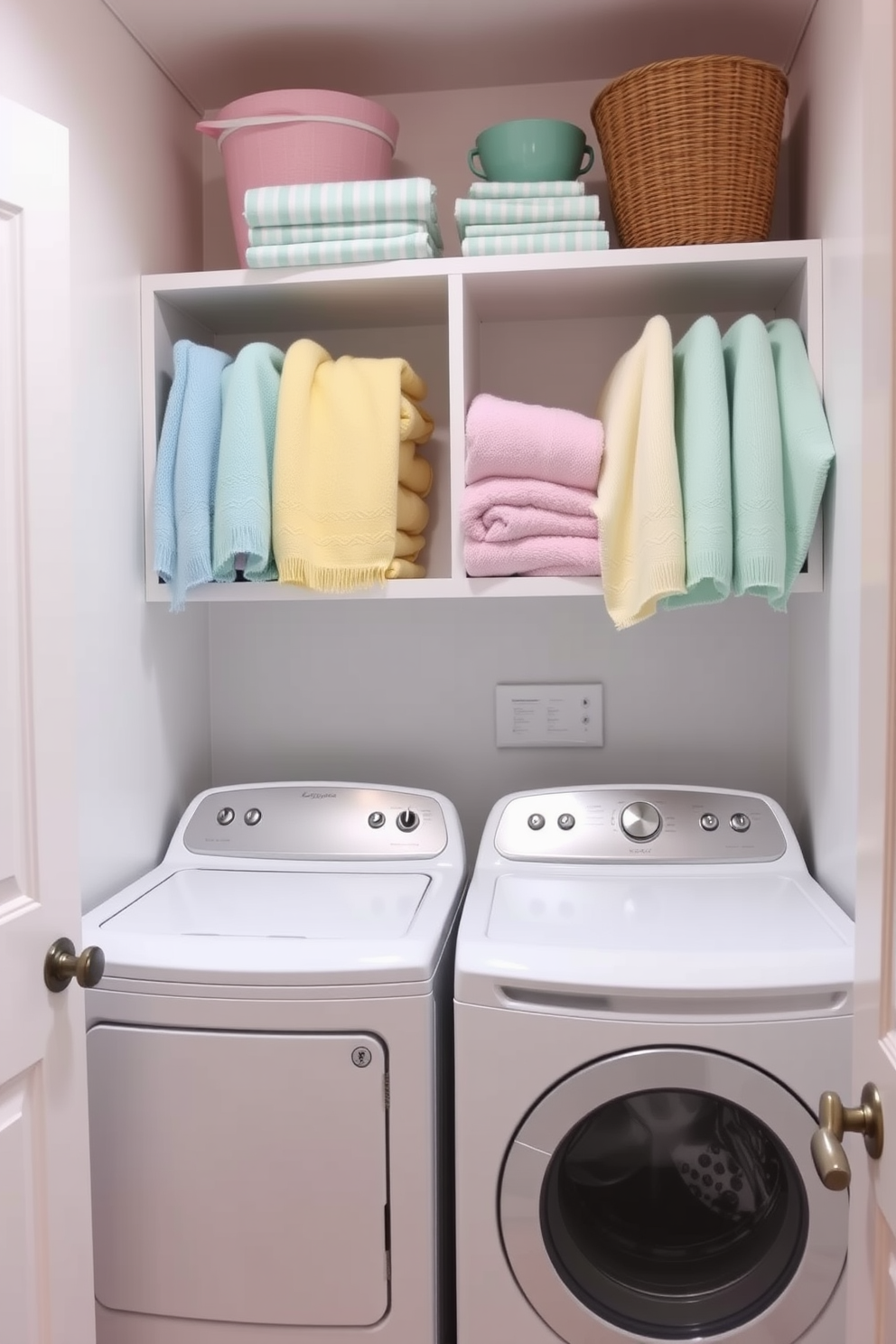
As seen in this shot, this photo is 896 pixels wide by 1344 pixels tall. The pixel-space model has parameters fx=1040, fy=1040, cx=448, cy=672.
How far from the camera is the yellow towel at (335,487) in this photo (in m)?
1.64

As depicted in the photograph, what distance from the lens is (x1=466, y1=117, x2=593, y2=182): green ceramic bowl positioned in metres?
1.67

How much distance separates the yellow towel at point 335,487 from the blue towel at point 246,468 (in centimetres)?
3

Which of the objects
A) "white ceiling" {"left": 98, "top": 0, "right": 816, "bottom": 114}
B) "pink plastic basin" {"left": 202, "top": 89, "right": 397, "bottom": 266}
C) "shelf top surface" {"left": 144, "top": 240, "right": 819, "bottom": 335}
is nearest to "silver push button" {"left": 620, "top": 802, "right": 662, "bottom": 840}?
"shelf top surface" {"left": 144, "top": 240, "right": 819, "bottom": 335}

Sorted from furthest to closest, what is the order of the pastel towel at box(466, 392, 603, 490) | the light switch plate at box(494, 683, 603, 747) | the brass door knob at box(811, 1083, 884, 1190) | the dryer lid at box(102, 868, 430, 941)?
1. the light switch plate at box(494, 683, 603, 747)
2. the pastel towel at box(466, 392, 603, 490)
3. the dryer lid at box(102, 868, 430, 941)
4. the brass door knob at box(811, 1083, 884, 1190)

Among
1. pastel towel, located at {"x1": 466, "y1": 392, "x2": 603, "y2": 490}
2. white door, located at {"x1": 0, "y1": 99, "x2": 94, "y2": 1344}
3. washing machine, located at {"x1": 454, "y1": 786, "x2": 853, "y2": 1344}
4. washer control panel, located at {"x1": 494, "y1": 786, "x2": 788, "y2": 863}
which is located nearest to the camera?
white door, located at {"x1": 0, "y1": 99, "x2": 94, "y2": 1344}

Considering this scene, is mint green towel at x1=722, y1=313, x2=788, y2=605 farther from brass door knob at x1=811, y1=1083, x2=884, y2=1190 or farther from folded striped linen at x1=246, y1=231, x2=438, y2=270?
brass door knob at x1=811, y1=1083, x2=884, y2=1190

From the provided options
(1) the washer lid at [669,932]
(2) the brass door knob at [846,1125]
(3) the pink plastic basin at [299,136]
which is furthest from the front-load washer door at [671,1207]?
(3) the pink plastic basin at [299,136]

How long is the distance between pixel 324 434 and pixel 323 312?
35 centimetres

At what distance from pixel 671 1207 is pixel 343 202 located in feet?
5.18

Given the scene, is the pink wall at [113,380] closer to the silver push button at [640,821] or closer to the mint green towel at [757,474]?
the silver push button at [640,821]

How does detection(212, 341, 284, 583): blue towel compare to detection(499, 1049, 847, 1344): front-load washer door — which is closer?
detection(499, 1049, 847, 1344): front-load washer door

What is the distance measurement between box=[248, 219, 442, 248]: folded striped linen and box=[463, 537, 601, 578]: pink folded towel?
1.64 ft

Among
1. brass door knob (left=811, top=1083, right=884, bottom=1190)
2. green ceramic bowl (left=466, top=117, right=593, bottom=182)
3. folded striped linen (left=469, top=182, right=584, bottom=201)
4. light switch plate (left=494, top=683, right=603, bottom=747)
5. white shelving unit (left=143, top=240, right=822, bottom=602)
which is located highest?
green ceramic bowl (left=466, top=117, right=593, bottom=182)

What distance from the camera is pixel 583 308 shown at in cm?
188
